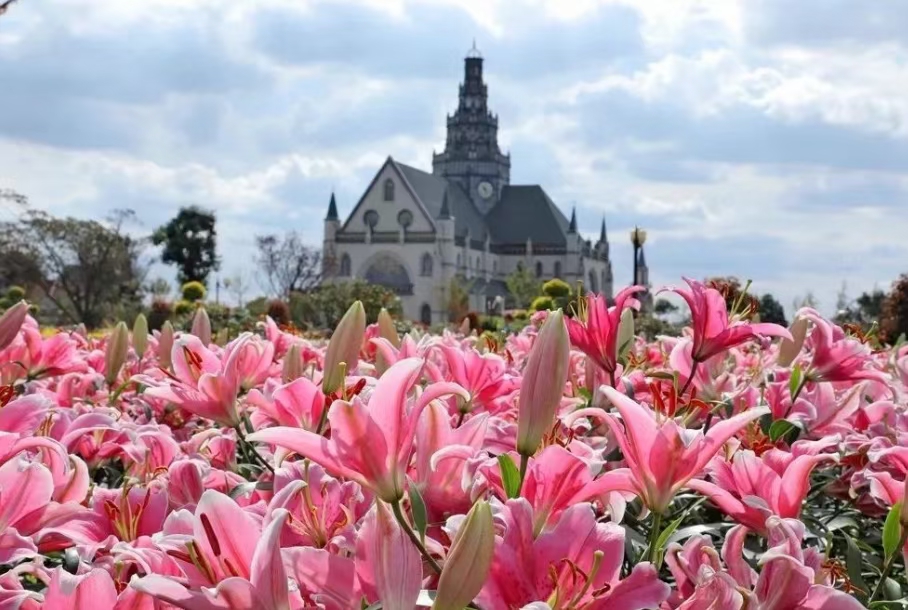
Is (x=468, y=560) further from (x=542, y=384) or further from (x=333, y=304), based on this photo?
(x=333, y=304)

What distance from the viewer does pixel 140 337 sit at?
117 inches

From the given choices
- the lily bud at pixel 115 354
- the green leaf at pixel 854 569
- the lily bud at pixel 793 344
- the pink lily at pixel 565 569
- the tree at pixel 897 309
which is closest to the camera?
the pink lily at pixel 565 569

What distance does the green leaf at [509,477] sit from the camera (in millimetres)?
1005

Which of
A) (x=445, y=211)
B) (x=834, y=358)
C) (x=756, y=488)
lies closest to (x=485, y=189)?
(x=445, y=211)

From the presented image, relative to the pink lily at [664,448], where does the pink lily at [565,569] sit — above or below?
below

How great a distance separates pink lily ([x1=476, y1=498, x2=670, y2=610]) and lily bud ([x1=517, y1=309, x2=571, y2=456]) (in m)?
0.14

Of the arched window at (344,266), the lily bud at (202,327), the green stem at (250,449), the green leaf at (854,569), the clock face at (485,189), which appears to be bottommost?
the green leaf at (854,569)

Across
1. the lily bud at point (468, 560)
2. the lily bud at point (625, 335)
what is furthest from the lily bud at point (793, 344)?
the lily bud at point (468, 560)

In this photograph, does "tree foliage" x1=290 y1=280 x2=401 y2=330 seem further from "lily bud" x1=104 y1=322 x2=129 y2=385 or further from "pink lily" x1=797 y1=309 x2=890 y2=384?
"pink lily" x1=797 y1=309 x2=890 y2=384

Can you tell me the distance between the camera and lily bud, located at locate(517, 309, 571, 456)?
1.06m

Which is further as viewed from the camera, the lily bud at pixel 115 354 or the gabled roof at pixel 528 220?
the gabled roof at pixel 528 220

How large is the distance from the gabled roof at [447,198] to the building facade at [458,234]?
7cm

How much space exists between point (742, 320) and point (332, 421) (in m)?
0.92

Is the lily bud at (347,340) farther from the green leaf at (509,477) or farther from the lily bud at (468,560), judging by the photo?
the lily bud at (468,560)
